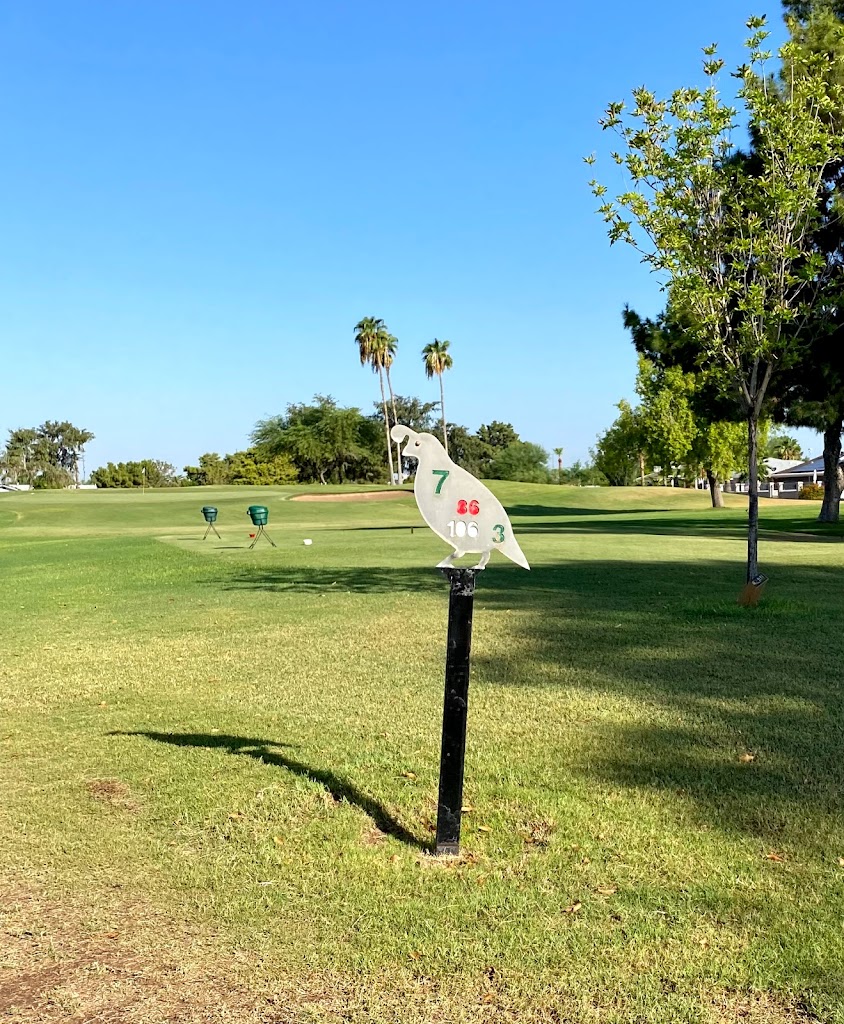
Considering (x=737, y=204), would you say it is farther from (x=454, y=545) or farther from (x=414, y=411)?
(x=414, y=411)

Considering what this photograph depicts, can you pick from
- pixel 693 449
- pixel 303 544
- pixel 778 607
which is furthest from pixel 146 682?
pixel 693 449

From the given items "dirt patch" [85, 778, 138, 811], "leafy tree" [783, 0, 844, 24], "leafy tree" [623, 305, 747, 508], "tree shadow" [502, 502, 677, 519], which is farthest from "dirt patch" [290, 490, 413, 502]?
"dirt patch" [85, 778, 138, 811]

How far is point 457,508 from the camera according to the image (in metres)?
4.02

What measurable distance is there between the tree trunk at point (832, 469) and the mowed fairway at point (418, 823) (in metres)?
21.2

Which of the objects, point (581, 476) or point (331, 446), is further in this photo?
point (581, 476)

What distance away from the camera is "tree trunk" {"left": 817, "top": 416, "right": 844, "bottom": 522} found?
29.5 m

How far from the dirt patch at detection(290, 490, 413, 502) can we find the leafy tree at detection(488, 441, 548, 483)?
173ft

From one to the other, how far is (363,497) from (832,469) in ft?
98.1

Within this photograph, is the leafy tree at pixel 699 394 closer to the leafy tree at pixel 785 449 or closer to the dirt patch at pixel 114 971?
the dirt patch at pixel 114 971

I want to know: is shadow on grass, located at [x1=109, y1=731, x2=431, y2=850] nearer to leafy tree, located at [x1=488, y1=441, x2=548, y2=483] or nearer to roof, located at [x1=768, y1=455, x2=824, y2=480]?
roof, located at [x1=768, y1=455, x2=824, y2=480]

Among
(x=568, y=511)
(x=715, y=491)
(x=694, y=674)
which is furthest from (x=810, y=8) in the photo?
(x=715, y=491)

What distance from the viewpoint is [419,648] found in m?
8.73

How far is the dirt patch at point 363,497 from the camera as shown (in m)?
55.8

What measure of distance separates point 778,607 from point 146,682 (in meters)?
7.11
